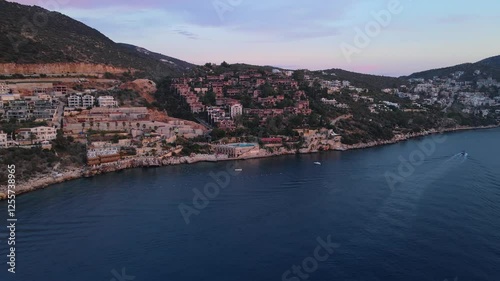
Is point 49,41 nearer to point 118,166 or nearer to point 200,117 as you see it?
point 200,117

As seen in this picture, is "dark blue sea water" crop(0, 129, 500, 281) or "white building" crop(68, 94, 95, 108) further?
"white building" crop(68, 94, 95, 108)

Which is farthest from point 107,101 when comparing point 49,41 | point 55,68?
point 49,41

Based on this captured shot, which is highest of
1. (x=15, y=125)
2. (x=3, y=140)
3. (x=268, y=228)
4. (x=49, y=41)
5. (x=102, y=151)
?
(x=49, y=41)

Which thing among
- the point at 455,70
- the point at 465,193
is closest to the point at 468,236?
the point at 465,193

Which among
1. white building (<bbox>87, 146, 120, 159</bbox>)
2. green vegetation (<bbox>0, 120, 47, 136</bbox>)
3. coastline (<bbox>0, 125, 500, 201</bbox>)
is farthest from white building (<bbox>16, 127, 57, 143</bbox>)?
coastline (<bbox>0, 125, 500, 201</bbox>)

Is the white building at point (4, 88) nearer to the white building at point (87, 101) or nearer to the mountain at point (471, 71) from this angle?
the white building at point (87, 101)

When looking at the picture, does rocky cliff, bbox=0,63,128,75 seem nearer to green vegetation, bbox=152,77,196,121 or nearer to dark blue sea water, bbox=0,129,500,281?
green vegetation, bbox=152,77,196,121
